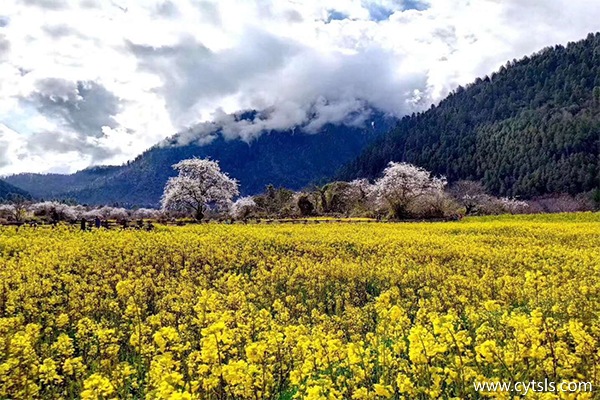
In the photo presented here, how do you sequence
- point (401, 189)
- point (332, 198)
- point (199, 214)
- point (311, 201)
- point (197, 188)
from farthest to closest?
point (332, 198)
point (311, 201)
point (401, 189)
point (197, 188)
point (199, 214)

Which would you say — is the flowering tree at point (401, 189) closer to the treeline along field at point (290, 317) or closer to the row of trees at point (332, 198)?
the row of trees at point (332, 198)

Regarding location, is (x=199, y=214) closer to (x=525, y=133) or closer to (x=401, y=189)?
(x=401, y=189)

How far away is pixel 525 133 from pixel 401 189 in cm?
9862

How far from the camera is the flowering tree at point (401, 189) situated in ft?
191

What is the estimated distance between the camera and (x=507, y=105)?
176500 millimetres

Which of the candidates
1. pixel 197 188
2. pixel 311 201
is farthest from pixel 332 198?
pixel 197 188

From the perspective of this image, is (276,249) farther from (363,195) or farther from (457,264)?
(363,195)

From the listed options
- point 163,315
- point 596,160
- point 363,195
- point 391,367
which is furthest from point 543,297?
point 596,160

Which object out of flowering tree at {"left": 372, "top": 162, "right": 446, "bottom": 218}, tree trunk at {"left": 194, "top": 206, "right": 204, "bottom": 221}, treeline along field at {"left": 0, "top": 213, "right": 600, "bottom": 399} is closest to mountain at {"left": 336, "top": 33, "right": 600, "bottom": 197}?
flowering tree at {"left": 372, "top": 162, "right": 446, "bottom": 218}

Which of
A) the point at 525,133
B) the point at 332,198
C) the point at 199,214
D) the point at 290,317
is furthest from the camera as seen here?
the point at 525,133

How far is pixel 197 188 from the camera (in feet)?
192

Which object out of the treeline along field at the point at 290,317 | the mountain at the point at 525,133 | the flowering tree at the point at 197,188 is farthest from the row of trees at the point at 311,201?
the mountain at the point at 525,133

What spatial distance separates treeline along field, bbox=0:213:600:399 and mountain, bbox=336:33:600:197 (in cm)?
10463

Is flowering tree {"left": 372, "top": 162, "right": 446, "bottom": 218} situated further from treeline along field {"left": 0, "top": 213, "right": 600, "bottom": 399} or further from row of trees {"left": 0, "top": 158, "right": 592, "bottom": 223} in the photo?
treeline along field {"left": 0, "top": 213, "right": 600, "bottom": 399}
